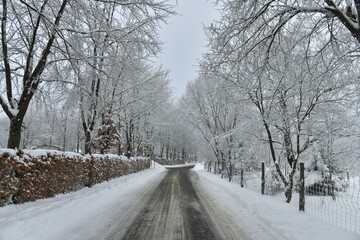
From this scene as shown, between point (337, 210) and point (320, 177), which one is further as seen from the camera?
point (320, 177)

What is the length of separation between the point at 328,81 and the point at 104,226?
8623mm

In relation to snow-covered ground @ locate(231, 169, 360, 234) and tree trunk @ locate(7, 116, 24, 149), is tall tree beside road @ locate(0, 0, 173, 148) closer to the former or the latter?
tree trunk @ locate(7, 116, 24, 149)

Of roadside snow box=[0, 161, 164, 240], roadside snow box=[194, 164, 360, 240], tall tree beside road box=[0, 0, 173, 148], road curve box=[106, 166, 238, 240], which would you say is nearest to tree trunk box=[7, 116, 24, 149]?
tall tree beside road box=[0, 0, 173, 148]

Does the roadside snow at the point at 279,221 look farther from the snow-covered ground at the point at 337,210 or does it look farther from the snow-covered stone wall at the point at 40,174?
the snow-covered stone wall at the point at 40,174

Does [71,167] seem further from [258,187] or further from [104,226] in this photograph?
[258,187]

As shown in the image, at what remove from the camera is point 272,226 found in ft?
16.6

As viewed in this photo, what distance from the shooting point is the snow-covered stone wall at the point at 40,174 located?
204 inches

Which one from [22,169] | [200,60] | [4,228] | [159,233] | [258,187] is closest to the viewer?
[4,228]

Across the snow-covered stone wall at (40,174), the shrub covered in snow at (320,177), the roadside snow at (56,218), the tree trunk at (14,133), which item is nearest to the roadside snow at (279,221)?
the roadside snow at (56,218)

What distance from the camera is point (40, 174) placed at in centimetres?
632

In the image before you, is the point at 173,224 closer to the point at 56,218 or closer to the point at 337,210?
the point at 56,218

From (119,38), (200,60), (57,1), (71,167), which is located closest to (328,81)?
(200,60)

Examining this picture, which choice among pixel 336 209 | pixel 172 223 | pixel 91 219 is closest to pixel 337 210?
pixel 336 209

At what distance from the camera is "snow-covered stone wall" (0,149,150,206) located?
17.0ft
